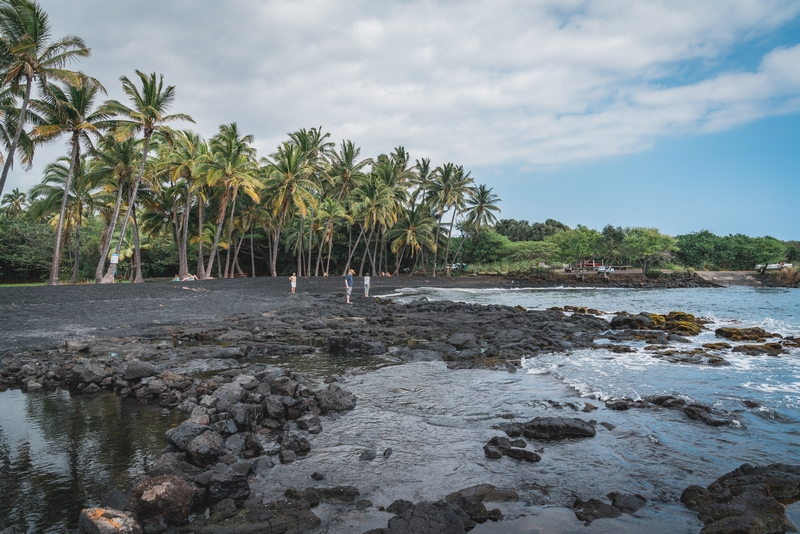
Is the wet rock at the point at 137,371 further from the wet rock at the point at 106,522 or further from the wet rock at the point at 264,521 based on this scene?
the wet rock at the point at 264,521

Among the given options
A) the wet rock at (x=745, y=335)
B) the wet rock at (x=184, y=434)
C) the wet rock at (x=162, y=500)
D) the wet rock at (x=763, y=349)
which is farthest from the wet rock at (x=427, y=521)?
the wet rock at (x=745, y=335)

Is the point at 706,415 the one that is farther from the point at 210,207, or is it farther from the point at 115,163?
the point at 210,207

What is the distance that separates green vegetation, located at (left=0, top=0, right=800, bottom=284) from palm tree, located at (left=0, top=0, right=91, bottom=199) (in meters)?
0.06

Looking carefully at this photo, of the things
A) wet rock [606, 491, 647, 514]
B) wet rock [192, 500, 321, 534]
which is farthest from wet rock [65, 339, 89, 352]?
wet rock [606, 491, 647, 514]

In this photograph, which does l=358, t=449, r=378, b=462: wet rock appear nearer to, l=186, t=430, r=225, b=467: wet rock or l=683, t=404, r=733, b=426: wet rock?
l=186, t=430, r=225, b=467: wet rock

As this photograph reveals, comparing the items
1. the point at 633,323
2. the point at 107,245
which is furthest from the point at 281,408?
the point at 107,245

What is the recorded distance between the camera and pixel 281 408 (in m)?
7.15

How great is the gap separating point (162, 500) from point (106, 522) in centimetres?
50

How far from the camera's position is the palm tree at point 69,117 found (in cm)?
2369

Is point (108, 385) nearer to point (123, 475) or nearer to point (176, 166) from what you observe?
point (123, 475)

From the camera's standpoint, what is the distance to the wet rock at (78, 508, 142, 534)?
378 centimetres

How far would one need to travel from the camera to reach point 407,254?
210 ft

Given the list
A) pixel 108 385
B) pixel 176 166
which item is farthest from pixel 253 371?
pixel 176 166

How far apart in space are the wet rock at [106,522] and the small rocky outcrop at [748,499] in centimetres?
508
